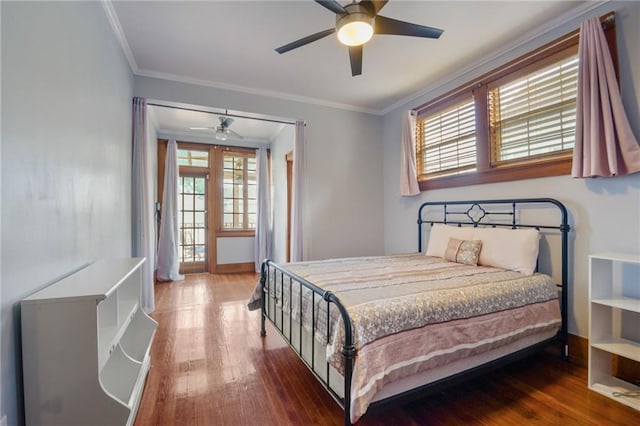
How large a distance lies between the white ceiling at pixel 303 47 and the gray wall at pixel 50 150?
1.74 ft

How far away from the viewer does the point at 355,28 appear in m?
1.92

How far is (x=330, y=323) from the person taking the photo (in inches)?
61.8

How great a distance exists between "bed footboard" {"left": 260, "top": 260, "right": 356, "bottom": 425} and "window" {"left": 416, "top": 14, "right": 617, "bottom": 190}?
7.30 feet

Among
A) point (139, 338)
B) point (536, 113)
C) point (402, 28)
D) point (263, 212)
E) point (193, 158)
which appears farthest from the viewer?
point (263, 212)

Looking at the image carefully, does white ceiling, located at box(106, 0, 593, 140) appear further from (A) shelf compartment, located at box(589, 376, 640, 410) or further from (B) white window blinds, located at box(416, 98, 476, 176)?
(A) shelf compartment, located at box(589, 376, 640, 410)

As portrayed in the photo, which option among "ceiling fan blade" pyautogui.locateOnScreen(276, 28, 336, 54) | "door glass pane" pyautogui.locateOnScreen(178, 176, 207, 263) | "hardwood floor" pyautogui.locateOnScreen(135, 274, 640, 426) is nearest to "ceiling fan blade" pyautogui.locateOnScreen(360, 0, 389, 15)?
"ceiling fan blade" pyautogui.locateOnScreen(276, 28, 336, 54)

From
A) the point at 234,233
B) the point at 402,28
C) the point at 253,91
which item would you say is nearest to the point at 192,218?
the point at 234,233

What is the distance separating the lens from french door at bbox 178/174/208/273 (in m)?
5.64

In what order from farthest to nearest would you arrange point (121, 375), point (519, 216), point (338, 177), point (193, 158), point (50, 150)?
1. point (193, 158)
2. point (338, 177)
3. point (519, 216)
4. point (121, 375)
5. point (50, 150)

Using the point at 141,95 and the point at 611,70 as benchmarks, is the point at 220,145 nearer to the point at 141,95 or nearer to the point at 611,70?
the point at 141,95

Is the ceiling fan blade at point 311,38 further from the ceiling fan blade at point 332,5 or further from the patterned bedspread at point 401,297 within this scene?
the patterned bedspread at point 401,297

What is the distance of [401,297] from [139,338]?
74.1 inches

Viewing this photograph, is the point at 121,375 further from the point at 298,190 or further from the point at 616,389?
the point at 616,389

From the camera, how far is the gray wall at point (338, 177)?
4.02 metres
